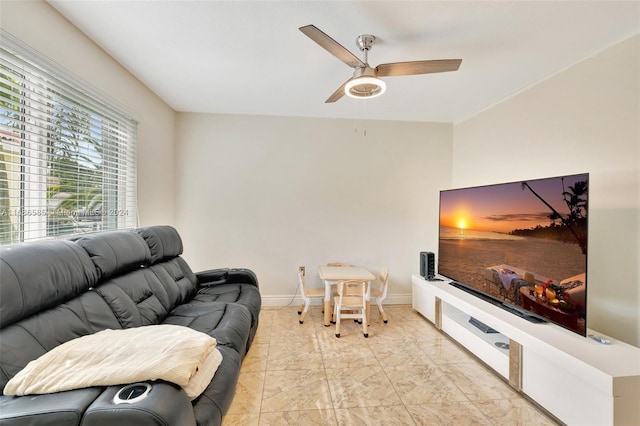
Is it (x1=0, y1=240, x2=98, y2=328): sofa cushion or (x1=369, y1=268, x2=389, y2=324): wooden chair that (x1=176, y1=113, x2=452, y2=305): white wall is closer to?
(x1=369, y1=268, x2=389, y2=324): wooden chair

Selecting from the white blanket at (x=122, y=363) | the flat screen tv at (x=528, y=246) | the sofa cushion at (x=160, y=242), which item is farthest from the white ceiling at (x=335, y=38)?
the white blanket at (x=122, y=363)

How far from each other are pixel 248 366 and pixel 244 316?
457 mm

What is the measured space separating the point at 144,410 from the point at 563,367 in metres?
2.12

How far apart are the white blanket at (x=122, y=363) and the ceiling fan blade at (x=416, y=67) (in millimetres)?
1950

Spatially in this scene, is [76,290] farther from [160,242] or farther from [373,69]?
A: [373,69]

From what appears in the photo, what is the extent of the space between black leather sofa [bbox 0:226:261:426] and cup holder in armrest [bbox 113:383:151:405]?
2 centimetres

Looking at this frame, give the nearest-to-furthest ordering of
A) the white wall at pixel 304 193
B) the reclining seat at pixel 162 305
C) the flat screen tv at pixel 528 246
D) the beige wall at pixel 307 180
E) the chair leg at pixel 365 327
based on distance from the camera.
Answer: the reclining seat at pixel 162 305
the flat screen tv at pixel 528 246
the chair leg at pixel 365 327
the beige wall at pixel 307 180
the white wall at pixel 304 193

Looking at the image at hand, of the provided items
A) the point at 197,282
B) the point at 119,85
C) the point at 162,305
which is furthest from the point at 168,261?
the point at 119,85

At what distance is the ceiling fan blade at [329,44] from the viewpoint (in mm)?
1529

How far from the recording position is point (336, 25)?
1.87 meters

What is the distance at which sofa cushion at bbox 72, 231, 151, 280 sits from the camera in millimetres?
1729

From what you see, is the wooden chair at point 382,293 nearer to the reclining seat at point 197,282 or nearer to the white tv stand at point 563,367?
the white tv stand at point 563,367

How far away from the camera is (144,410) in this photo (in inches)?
37.2

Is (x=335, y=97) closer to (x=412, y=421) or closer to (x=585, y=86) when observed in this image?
(x=585, y=86)
